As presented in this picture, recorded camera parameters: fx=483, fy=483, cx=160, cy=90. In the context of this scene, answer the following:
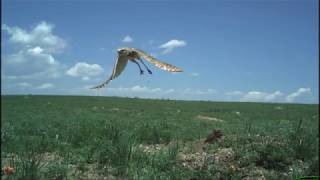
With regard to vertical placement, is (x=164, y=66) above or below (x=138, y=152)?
above

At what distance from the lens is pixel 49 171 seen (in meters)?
7.38

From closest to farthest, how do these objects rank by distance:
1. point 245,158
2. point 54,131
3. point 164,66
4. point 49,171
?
point 164,66 < point 49,171 < point 245,158 < point 54,131

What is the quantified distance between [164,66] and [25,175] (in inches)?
189

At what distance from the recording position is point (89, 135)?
10633 millimetres

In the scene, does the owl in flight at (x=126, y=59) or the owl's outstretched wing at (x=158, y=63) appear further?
the owl in flight at (x=126, y=59)

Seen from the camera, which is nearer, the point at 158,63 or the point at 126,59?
the point at 158,63

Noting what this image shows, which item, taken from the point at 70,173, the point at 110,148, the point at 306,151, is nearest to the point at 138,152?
the point at 110,148

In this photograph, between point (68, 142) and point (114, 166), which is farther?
point (68, 142)

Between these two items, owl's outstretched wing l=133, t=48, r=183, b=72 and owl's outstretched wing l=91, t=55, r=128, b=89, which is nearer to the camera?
owl's outstretched wing l=133, t=48, r=183, b=72

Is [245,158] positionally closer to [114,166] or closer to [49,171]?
[114,166]

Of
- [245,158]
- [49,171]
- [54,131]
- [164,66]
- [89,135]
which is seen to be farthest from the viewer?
[54,131]

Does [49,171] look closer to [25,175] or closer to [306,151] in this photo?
[25,175]

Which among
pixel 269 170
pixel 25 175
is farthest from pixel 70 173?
pixel 269 170

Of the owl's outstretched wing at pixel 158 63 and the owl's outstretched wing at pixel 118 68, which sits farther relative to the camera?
the owl's outstretched wing at pixel 118 68
